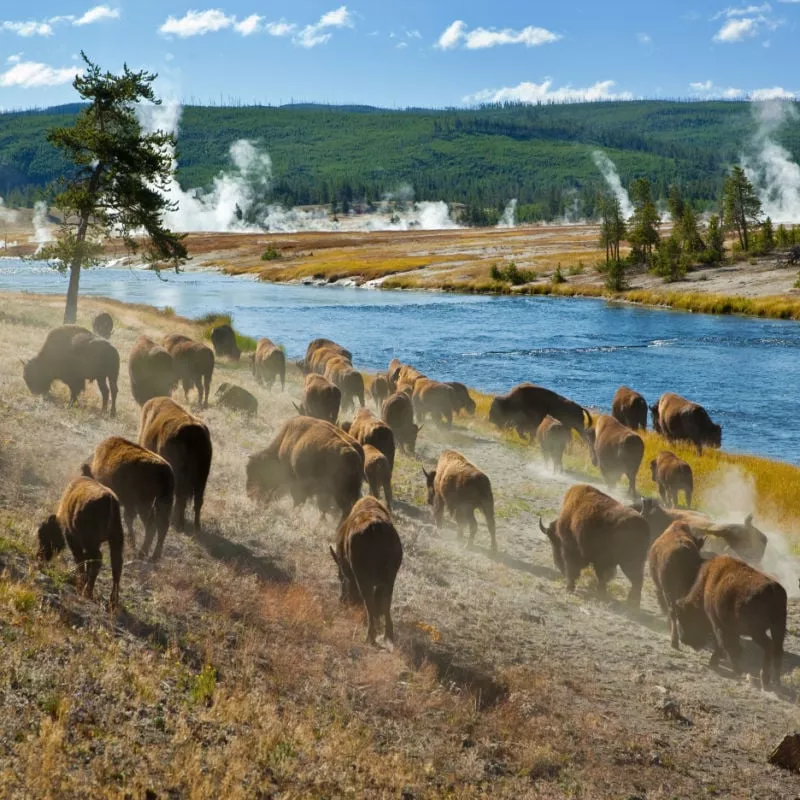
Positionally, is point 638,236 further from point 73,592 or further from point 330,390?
point 73,592

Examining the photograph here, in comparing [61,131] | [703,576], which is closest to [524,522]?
[703,576]

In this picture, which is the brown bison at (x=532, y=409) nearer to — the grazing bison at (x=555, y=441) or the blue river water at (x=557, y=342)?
the grazing bison at (x=555, y=441)

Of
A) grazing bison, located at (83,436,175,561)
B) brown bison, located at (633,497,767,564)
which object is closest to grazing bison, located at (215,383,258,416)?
brown bison, located at (633,497,767,564)

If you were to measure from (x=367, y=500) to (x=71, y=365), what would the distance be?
30.5ft

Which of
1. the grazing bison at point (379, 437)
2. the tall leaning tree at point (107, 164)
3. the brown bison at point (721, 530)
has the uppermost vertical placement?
the tall leaning tree at point (107, 164)

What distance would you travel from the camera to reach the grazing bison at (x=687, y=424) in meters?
20.7

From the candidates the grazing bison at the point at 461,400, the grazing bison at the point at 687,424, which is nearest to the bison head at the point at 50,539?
the grazing bison at the point at 687,424

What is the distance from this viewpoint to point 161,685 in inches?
265

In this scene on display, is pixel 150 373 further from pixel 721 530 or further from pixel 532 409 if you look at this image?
pixel 721 530

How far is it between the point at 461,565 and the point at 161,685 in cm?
562

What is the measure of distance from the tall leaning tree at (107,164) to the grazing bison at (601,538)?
69.0 ft

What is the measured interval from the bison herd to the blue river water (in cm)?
1066

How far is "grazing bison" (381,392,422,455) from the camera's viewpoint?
1834cm

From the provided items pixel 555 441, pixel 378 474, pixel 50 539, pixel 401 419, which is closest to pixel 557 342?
pixel 555 441
